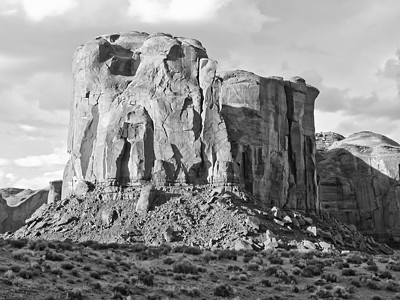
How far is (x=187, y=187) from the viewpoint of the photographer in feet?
240

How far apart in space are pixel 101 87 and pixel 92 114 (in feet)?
9.70

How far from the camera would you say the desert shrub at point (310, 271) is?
4984 centimetres

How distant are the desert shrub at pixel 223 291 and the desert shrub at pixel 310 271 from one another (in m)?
8.37

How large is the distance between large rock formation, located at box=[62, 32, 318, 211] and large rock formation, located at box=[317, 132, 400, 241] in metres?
23.0

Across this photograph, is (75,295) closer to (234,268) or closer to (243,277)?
(243,277)

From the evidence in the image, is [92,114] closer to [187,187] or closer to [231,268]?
[187,187]

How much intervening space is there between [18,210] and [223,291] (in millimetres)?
70793

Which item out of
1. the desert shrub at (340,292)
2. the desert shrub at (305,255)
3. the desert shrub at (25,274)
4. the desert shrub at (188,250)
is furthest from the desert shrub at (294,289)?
the desert shrub at (25,274)

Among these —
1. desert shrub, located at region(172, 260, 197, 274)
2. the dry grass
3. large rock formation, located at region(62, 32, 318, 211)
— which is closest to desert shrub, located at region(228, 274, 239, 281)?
the dry grass

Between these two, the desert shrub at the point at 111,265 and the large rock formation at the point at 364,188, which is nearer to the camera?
the desert shrub at the point at 111,265

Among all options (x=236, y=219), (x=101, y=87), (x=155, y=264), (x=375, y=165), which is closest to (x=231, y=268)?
(x=155, y=264)

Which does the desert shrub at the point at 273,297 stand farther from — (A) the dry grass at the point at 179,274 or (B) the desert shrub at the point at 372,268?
(B) the desert shrub at the point at 372,268

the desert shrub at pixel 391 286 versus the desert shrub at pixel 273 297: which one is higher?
the desert shrub at pixel 391 286

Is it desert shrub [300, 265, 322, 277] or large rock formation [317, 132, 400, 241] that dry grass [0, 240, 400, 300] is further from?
large rock formation [317, 132, 400, 241]
